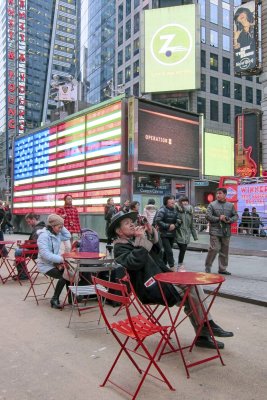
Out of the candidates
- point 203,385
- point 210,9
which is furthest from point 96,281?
point 210,9

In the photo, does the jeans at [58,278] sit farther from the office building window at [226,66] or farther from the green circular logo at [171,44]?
the office building window at [226,66]

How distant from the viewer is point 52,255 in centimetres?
659

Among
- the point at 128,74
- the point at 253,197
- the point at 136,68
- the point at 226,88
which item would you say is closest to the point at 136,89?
the point at 136,68

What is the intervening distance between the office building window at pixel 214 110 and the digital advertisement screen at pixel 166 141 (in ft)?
120

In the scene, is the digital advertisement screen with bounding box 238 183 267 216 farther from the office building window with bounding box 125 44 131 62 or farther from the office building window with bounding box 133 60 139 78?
the office building window with bounding box 125 44 131 62

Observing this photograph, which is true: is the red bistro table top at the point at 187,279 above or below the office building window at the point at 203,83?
below

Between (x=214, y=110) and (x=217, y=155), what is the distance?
977cm

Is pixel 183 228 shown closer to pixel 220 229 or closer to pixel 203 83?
pixel 220 229

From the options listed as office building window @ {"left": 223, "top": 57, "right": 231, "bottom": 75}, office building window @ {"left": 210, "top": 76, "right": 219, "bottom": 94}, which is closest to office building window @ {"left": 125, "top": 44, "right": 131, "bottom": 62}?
office building window @ {"left": 223, "top": 57, "right": 231, "bottom": 75}

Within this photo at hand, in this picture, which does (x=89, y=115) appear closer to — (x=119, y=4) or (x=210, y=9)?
(x=210, y=9)

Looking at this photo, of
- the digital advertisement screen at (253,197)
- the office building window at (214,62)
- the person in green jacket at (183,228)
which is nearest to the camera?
the person in green jacket at (183,228)

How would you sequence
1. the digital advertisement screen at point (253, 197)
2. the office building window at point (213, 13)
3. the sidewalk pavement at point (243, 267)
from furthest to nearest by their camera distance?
the office building window at point (213, 13) < the digital advertisement screen at point (253, 197) < the sidewalk pavement at point (243, 267)

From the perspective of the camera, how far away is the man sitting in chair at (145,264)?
4.30 meters

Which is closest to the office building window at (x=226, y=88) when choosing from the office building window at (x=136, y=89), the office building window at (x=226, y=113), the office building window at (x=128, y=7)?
the office building window at (x=226, y=113)
